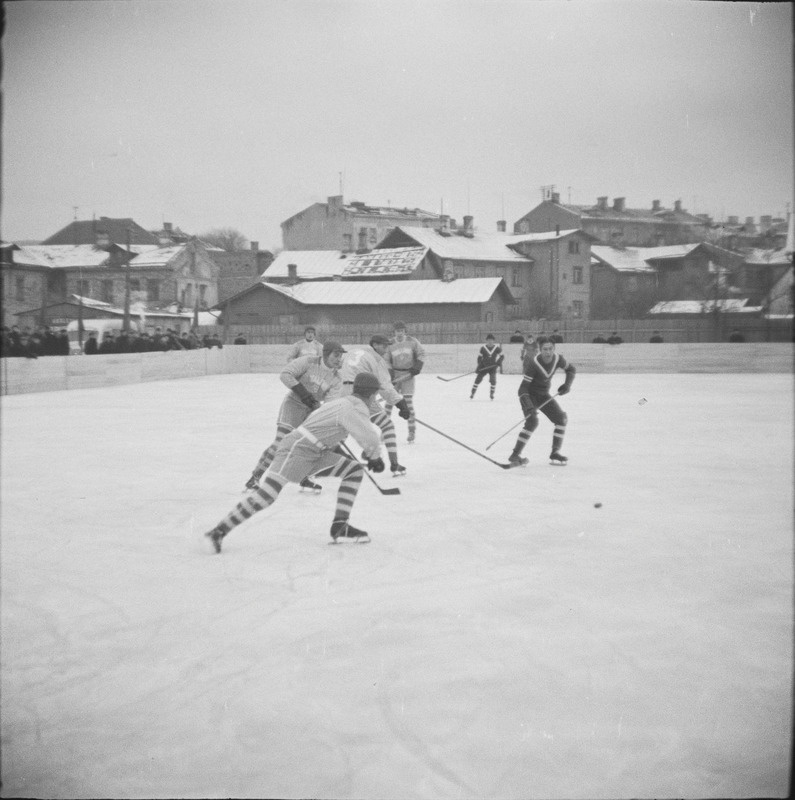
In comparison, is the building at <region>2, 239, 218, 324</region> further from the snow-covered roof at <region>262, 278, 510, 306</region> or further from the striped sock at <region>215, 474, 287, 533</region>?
the snow-covered roof at <region>262, 278, 510, 306</region>

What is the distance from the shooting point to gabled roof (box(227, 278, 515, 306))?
7785 millimetres

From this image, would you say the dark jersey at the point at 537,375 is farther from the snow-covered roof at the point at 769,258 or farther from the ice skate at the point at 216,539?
the snow-covered roof at the point at 769,258

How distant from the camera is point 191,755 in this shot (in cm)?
203

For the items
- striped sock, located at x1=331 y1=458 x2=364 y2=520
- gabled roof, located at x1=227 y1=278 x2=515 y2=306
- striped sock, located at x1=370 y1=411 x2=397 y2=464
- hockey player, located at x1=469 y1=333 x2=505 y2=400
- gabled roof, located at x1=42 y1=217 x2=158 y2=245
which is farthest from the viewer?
hockey player, located at x1=469 y1=333 x2=505 y2=400

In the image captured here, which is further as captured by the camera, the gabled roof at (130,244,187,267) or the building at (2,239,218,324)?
the gabled roof at (130,244,187,267)

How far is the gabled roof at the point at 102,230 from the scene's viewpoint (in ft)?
5.27

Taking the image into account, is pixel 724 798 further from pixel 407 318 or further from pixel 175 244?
pixel 407 318

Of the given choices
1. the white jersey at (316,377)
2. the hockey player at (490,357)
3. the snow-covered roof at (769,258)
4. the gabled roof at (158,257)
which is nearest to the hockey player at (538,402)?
the white jersey at (316,377)

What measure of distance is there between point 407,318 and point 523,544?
840 cm

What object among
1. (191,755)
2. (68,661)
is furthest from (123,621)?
(191,755)

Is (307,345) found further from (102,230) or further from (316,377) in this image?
(102,230)

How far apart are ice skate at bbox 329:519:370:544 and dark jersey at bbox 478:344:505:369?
386 inches

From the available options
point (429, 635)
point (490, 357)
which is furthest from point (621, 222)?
point (490, 357)

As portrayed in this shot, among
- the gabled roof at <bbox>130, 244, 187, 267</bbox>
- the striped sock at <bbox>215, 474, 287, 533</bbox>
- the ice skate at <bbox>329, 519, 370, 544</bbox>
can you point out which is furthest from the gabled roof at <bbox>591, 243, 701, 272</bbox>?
the ice skate at <bbox>329, 519, 370, 544</bbox>
